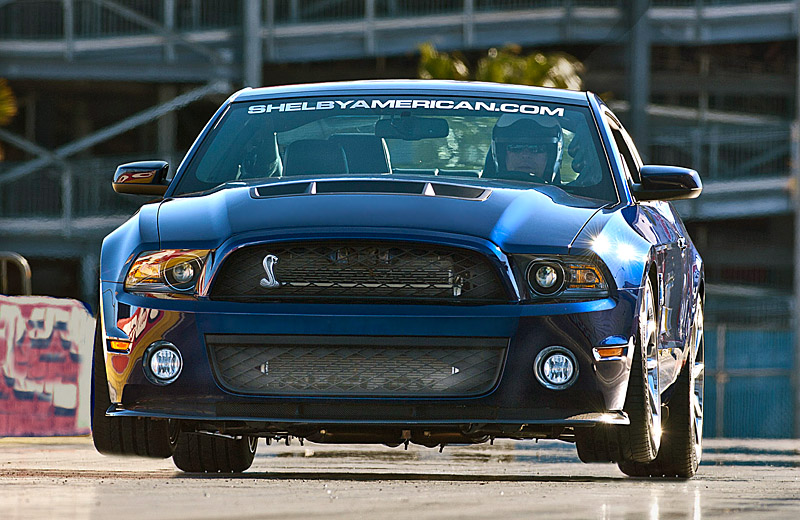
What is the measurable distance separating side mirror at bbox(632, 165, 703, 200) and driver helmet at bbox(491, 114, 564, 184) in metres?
0.37

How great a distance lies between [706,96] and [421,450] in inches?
1024

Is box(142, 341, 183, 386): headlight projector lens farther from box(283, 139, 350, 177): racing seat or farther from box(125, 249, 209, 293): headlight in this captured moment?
box(283, 139, 350, 177): racing seat

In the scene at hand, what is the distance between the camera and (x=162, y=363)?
21.4 ft

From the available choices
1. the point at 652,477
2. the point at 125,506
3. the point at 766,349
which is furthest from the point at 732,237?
the point at 125,506

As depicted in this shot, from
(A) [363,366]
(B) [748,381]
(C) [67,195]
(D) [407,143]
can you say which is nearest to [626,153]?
(D) [407,143]

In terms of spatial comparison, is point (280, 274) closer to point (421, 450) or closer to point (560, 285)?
point (560, 285)

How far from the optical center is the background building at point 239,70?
32.0m

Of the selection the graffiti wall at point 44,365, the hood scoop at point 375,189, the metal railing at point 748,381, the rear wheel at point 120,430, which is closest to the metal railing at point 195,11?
the metal railing at point 748,381

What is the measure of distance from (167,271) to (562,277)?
57.7 inches

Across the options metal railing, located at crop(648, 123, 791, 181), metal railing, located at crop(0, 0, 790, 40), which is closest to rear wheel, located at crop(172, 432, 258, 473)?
metal railing, located at crop(648, 123, 791, 181)

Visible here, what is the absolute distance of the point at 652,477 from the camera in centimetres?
794

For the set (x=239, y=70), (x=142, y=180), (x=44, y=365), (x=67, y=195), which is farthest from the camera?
(x=239, y=70)

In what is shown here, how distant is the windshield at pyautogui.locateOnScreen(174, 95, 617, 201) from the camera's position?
7.54 m

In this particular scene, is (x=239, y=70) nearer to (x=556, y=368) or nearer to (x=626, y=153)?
(x=626, y=153)
